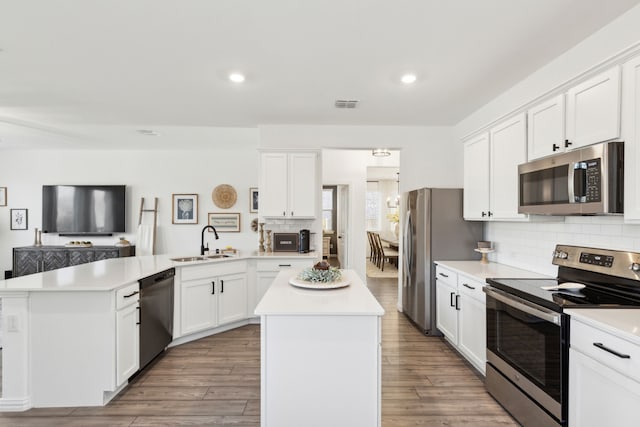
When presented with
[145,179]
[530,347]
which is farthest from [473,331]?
[145,179]

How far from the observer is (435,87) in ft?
10.7

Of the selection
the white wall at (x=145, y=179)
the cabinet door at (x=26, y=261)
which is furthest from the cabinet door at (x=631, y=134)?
the cabinet door at (x=26, y=261)

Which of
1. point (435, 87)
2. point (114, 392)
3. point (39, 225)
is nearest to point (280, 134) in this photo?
point (435, 87)

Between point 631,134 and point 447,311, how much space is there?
2.25m

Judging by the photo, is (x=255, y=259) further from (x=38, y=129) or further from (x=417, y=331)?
(x=38, y=129)

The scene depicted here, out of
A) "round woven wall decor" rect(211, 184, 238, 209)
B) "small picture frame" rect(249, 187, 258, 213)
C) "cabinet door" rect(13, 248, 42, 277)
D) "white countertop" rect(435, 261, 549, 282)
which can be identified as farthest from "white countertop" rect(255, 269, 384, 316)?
"cabinet door" rect(13, 248, 42, 277)

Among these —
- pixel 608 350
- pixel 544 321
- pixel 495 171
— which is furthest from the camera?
pixel 495 171

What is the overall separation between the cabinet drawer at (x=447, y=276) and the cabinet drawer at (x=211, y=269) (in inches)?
90.2

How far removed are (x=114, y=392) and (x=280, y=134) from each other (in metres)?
3.33

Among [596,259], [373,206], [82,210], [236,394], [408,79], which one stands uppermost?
[408,79]

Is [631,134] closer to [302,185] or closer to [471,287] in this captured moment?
[471,287]

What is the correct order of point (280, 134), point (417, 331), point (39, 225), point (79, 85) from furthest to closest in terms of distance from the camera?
point (39, 225)
point (280, 134)
point (417, 331)
point (79, 85)

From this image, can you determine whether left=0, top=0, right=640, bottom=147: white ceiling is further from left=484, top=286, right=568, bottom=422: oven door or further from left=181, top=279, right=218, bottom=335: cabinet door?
left=181, top=279, right=218, bottom=335: cabinet door

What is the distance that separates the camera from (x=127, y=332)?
2.65 meters
